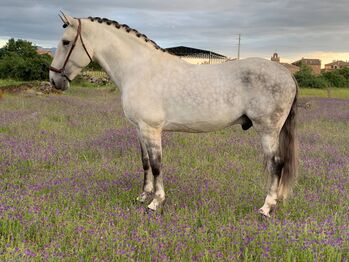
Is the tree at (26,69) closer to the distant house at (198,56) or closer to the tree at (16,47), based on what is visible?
the distant house at (198,56)

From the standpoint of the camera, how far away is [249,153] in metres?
8.26

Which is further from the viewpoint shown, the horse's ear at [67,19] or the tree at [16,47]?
the tree at [16,47]

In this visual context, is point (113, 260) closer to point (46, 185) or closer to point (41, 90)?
point (46, 185)

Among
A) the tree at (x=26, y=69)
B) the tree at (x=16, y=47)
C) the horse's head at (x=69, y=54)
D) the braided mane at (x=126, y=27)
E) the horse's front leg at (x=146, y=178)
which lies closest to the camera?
the horse's head at (x=69, y=54)

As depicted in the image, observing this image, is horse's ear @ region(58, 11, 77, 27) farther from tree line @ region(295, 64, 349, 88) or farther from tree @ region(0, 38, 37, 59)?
tree @ region(0, 38, 37, 59)

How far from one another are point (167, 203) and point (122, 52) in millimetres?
2234

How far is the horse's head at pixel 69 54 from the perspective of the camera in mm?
5062

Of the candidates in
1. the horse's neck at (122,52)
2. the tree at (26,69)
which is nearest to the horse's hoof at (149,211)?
the horse's neck at (122,52)

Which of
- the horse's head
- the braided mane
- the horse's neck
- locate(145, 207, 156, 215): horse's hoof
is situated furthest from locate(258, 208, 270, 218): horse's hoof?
the horse's head

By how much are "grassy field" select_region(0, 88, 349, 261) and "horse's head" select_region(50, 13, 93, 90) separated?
5.41 ft

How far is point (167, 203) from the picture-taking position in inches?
207

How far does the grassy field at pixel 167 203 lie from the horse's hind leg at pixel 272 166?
192 mm

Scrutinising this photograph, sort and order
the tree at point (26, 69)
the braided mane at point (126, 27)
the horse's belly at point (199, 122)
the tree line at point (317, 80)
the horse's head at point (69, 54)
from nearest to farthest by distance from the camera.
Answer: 1. the horse's belly at point (199, 122)
2. the horse's head at point (69, 54)
3. the braided mane at point (126, 27)
4. the tree at point (26, 69)
5. the tree line at point (317, 80)

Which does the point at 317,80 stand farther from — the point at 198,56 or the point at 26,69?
the point at 26,69
